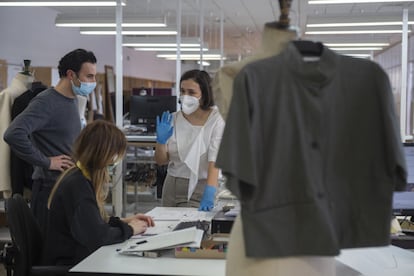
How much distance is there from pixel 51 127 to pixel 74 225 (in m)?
0.97

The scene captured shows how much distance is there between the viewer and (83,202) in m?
2.00

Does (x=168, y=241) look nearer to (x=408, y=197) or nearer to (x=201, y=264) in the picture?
(x=201, y=264)

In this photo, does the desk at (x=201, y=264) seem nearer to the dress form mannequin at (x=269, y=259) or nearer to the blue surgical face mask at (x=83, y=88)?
the dress form mannequin at (x=269, y=259)

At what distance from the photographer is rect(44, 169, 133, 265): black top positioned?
2.00 metres

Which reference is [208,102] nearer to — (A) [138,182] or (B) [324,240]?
(B) [324,240]

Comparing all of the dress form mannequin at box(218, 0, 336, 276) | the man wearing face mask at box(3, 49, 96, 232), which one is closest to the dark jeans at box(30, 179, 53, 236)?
the man wearing face mask at box(3, 49, 96, 232)

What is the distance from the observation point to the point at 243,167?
45.6 inches

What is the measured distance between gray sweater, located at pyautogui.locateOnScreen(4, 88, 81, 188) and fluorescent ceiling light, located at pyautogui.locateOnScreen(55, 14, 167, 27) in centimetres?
346

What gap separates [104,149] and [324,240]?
3.70 feet

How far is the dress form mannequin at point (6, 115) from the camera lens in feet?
10.4

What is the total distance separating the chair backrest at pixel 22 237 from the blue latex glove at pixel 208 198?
0.88m

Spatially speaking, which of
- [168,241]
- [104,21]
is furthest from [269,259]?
[104,21]

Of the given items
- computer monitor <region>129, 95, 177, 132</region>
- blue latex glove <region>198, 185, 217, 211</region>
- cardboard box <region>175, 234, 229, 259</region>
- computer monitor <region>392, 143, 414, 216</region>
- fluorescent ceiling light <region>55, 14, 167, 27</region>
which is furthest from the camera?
fluorescent ceiling light <region>55, 14, 167, 27</region>

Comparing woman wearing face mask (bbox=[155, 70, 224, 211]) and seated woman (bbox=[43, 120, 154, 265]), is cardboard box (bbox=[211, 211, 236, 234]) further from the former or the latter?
woman wearing face mask (bbox=[155, 70, 224, 211])
